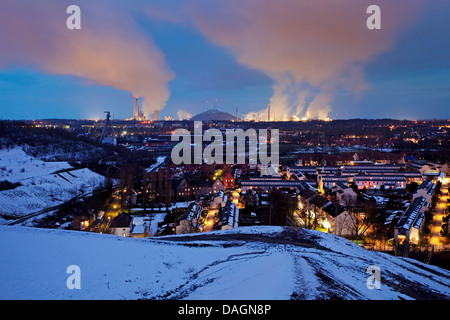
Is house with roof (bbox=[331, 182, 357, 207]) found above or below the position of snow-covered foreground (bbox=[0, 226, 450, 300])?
above

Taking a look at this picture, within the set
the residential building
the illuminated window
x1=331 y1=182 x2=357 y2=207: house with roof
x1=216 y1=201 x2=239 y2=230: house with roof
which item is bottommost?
the illuminated window

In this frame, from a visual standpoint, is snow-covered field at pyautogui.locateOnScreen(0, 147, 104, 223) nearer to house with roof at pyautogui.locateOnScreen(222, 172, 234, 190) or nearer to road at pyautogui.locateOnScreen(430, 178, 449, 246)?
house with roof at pyautogui.locateOnScreen(222, 172, 234, 190)

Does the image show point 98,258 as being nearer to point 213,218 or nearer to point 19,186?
point 213,218

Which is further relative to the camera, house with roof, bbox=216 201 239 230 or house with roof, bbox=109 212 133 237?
house with roof, bbox=109 212 133 237

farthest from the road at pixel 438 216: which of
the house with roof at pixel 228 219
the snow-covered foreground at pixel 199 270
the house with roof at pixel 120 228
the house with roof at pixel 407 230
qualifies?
the house with roof at pixel 120 228

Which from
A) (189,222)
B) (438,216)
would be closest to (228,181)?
(189,222)

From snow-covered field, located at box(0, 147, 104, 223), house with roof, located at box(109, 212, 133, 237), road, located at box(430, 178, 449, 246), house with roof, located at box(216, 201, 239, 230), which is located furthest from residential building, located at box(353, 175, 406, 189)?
snow-covered field, located at box(0, 147, 104, 223)
